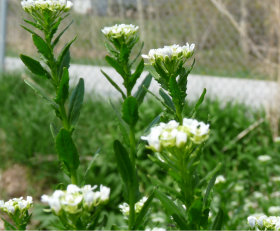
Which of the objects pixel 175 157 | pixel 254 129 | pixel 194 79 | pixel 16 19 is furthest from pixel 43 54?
pixel 16 19

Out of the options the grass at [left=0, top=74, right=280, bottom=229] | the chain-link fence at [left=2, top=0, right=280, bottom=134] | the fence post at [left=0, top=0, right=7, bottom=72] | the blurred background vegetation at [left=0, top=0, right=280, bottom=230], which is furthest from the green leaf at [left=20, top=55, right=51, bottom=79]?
the fence post at [left=0, top=0, right=7, bottom=72]

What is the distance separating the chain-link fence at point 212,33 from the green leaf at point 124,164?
2856mm

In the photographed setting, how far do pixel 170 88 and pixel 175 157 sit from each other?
20 cm

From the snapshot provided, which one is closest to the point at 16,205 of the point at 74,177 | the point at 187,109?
the point at 74,177

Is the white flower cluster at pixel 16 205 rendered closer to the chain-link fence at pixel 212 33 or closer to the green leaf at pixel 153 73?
the green leaf at pixel 153 73

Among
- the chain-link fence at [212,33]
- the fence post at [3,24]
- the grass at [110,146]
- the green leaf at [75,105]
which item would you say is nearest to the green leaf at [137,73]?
the green leaf at [75,105]

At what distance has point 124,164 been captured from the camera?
715 mm

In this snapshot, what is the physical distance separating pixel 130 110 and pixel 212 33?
3.78 meters

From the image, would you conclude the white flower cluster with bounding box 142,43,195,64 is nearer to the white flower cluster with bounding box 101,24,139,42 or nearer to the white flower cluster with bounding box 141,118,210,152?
the white flower cluster with bounding box 101,24,139,42

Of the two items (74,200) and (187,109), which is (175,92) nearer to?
(74,200)

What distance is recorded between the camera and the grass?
2965 mm

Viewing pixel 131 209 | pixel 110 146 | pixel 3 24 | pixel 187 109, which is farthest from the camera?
pixel 3 24

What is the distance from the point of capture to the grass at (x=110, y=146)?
2.96 metres

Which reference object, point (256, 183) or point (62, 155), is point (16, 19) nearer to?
point (256, 183)
